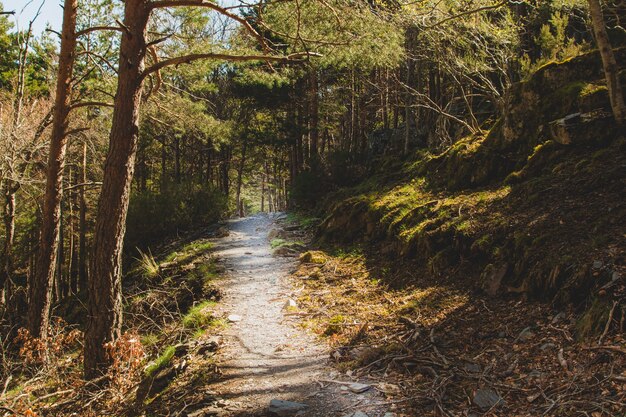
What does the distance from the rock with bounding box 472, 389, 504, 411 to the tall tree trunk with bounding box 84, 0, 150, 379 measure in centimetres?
411

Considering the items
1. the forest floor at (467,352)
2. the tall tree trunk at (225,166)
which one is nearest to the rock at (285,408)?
the forest floor at (467,352)

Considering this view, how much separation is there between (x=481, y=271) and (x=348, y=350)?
2.05 metres

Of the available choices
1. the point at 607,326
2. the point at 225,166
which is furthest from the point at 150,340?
the point at 225,166

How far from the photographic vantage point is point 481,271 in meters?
5.30

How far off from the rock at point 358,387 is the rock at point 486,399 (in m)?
0.90

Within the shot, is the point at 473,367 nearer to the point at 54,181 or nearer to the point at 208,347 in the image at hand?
the point at 208,347

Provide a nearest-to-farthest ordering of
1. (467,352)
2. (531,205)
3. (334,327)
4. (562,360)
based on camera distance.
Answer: (562,360) < (467,352) < (334,327) < (531,205)

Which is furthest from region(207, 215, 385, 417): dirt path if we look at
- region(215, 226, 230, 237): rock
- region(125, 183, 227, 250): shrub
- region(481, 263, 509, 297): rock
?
region(125, 183, 227, 250): shrub

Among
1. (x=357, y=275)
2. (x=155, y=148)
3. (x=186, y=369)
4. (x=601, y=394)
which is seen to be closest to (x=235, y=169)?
(x=155, y=148)

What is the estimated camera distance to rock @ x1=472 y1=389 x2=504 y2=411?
119 inches

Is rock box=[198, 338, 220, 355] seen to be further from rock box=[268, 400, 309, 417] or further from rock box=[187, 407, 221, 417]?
rock box=[268, 400, 309, 417]

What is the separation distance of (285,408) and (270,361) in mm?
1127

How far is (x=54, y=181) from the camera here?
7.19 m

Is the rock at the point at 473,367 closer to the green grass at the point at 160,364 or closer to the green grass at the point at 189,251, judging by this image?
the green grass at the point at 160,364
